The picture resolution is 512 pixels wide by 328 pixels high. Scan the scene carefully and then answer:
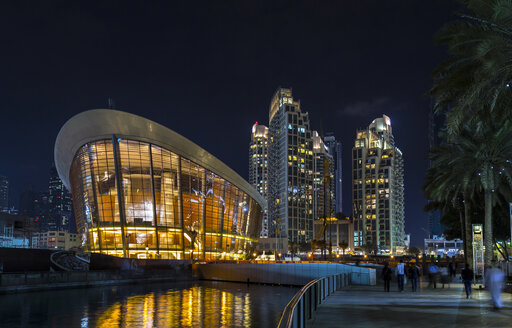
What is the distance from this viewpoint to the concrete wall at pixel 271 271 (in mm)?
45272

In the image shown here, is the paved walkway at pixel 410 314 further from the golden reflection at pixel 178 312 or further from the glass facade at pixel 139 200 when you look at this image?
the glass facade at pixel 139 200

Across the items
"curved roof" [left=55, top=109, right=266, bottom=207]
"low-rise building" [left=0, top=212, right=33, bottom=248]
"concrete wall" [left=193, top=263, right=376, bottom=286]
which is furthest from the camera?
"curved roof" [left=55, top=109, right=266, bottom=207]

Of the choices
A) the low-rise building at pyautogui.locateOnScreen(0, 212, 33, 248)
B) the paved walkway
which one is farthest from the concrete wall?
the low-rise building at pyautogui.locateOnScreen(0, 212, 33, 248)

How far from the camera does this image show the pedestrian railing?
8444 millimetres

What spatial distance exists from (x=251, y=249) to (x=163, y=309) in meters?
70.6

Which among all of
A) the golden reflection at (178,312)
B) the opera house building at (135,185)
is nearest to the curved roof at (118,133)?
the opera house building at (135,185)

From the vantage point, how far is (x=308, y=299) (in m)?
14.1

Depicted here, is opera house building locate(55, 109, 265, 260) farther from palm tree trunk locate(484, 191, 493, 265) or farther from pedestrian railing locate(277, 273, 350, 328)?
palm tree trunk locate(484, 191, 493, 265)

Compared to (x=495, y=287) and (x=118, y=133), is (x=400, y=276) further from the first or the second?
(x=118, y=133)

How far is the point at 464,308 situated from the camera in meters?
18.0

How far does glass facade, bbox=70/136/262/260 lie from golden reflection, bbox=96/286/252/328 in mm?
35424

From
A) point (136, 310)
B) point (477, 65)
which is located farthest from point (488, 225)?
point (136, 310)

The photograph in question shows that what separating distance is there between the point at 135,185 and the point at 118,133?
7836 millimetres

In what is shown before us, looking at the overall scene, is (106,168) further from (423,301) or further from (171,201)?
(423,301)
